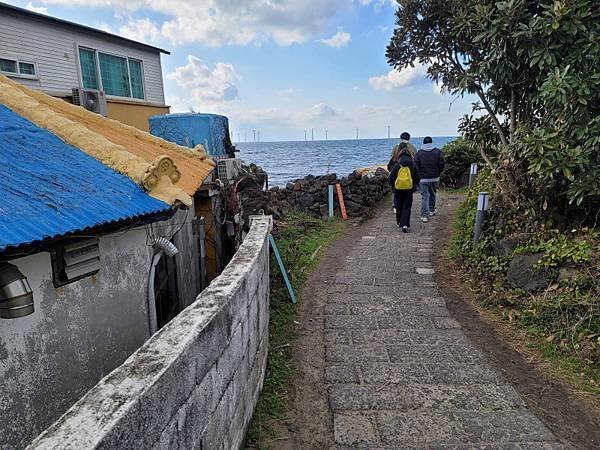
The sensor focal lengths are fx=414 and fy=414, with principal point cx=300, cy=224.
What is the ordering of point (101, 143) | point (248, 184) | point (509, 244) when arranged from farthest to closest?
point (248, 184) → point (509, 244) → point (101, 143)

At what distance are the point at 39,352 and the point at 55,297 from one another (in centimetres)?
38

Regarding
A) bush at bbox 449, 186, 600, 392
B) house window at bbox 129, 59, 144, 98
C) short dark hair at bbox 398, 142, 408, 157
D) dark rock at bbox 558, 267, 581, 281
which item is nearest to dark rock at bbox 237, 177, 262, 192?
short dark hair at bbox 398, 142, 408, 157

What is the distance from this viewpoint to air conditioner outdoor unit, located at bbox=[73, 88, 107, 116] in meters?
7.91

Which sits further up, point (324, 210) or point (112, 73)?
point (112, 73)

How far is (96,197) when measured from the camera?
3.05m

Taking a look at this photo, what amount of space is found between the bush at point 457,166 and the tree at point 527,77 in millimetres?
8257

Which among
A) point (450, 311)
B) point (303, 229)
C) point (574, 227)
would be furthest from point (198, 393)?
point (303, 229)

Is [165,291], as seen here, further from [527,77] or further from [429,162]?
[429,162]

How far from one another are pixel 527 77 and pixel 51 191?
6185mm

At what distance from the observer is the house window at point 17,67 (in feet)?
33.3

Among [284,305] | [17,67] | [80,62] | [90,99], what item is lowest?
[284,305]

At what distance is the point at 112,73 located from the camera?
40.9 feet

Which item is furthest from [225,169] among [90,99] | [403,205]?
[403,205]

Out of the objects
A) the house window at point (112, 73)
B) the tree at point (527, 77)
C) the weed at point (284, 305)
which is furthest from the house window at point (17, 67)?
the tree at point (527, 77)
